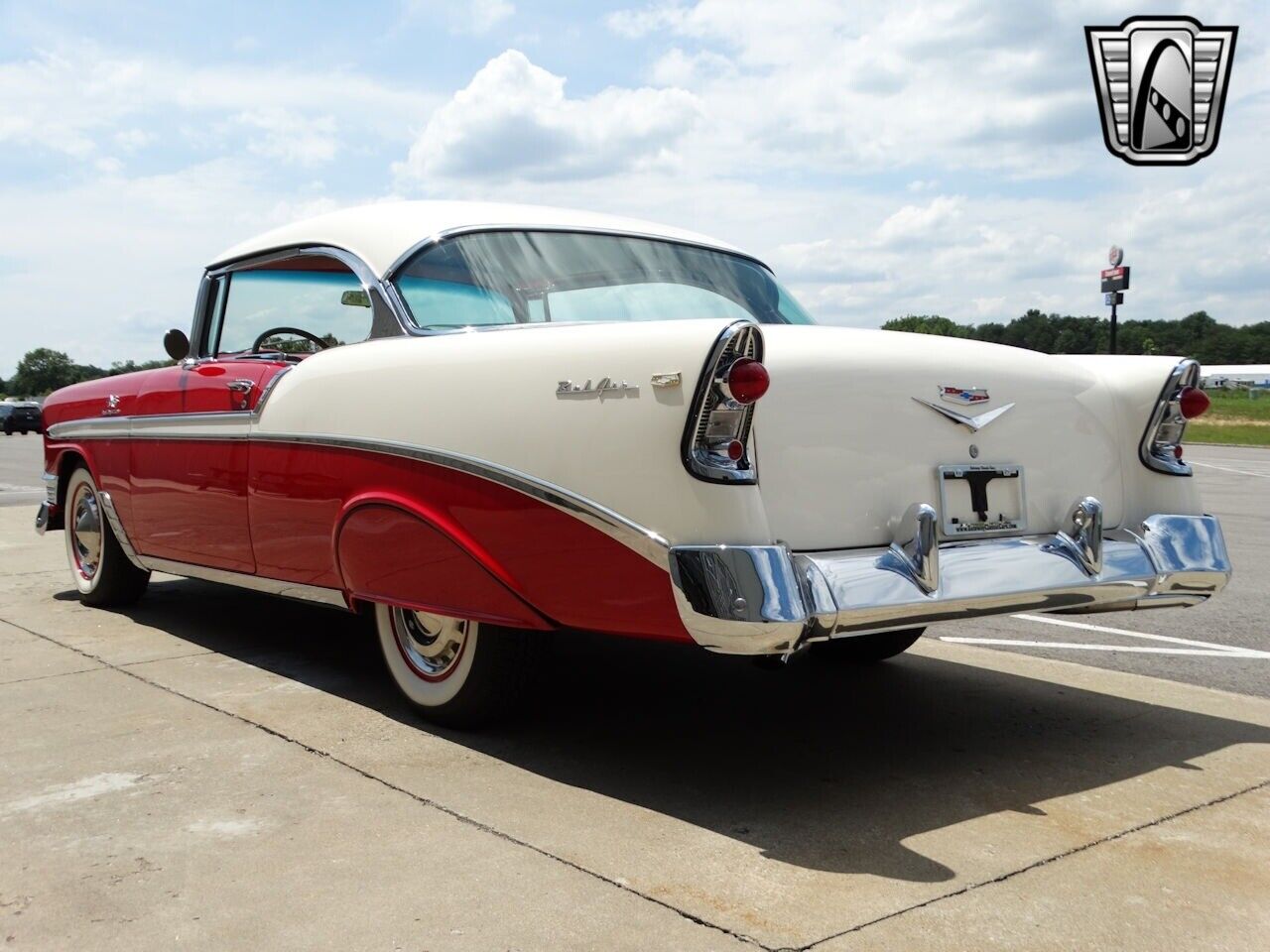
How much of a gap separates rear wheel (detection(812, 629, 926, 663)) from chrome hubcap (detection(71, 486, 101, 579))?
373cm

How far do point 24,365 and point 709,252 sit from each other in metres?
122

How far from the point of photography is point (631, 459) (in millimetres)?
3293

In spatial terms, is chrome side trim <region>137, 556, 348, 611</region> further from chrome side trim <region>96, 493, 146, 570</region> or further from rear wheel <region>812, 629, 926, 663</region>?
rear wheel <region>812, 629, 926, 663</region>

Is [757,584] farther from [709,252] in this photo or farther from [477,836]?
[709,252]

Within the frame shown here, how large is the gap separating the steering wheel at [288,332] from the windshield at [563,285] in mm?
790

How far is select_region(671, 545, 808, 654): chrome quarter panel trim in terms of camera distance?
→ 121 inches

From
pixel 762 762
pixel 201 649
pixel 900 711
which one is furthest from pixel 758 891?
pixel 201 649

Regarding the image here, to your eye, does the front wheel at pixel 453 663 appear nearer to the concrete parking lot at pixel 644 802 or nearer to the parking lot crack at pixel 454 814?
the concrete parking lot at pixel 644 802

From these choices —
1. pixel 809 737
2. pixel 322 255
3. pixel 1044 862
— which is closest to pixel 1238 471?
pixel 809 737

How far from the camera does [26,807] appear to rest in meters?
3.48

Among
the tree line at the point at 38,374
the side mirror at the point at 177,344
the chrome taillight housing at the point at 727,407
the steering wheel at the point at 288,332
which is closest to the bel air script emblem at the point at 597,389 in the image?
the chrome taillight housing at the point at 727,407

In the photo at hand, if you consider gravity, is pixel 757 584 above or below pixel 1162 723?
above

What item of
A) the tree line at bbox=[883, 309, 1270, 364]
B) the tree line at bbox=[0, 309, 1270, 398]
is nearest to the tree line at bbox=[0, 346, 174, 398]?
the tree line at bbox=[0, 309, 1270, 398]

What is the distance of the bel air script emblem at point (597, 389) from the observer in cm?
331
